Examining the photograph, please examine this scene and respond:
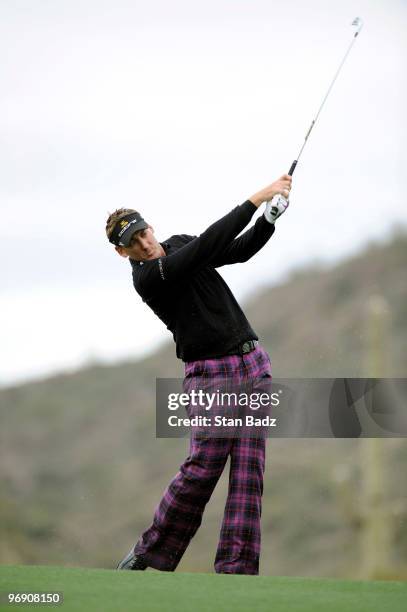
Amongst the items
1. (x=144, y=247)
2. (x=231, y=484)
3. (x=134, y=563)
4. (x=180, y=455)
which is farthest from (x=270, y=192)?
(x=180, y=455)

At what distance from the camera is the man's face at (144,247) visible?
540cm

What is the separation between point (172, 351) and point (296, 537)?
36.5 feet

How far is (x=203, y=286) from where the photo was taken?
5320 mm

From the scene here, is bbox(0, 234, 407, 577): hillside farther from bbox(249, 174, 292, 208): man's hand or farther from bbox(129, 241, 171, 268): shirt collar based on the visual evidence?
bbox(249, 174, 292, 208): man's hand

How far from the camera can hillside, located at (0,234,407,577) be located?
19.6 metres

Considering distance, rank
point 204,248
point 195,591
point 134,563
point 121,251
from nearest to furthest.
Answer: point 195,591, point 204,248, point 134,563, point 121,251

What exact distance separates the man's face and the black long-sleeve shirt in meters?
0.05

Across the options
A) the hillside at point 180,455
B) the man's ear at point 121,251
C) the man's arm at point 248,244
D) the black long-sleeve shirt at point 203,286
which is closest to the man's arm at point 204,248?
the black long-sleeve shirt at point 203,286

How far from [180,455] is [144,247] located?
2029cm

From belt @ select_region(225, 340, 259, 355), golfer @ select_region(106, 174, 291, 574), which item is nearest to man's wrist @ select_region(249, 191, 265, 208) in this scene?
golfer @ select_region(106, 174, 291, 574)

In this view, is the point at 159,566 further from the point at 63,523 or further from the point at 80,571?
the point at 63,523

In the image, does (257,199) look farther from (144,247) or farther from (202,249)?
(144,247)

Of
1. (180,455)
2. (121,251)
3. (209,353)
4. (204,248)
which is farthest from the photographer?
(180,455)

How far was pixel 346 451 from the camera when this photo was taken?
71.7 feet
